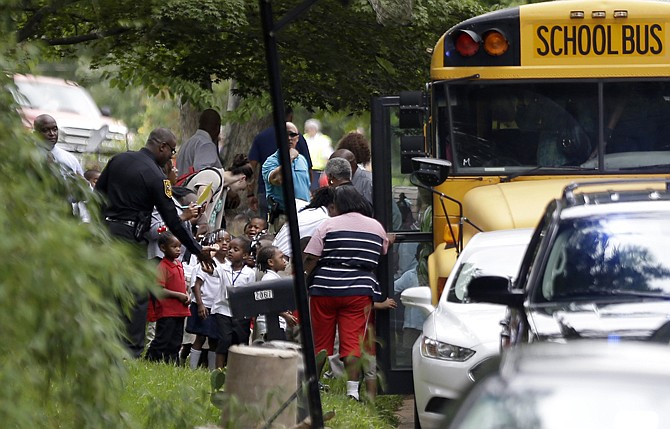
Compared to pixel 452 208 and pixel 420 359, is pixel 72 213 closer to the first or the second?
pixel 420 359

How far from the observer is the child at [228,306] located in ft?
38.6

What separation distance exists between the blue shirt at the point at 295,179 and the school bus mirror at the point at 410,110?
13.1 ft

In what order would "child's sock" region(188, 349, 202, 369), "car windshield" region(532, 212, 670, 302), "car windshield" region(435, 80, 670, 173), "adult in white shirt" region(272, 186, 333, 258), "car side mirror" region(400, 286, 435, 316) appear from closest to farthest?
"car windshield" region(532, 212, 670, 302) < "car side mirror" region(400, 286, 435, 316) < "car windshield" region(435, 80, 670, 173) < "child's sock" region(188, 349, 202, 369) < "adult in white shirt" region(272, 186, 333, 258)

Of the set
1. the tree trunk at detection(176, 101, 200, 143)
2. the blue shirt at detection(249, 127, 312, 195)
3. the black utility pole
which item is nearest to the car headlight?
the black utility pole

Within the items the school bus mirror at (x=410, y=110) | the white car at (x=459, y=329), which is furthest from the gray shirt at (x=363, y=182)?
the white car at (x=459, y=329)

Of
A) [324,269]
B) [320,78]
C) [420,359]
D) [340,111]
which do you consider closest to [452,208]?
[324,269]

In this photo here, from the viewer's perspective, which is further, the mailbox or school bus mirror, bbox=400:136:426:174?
school bus mirror, bbox=400:136:426:174

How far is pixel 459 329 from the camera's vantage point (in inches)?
340

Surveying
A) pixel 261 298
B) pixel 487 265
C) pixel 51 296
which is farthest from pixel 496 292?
pixel 51 296

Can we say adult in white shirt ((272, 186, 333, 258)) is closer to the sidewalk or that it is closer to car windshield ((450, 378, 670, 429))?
the sidewalk

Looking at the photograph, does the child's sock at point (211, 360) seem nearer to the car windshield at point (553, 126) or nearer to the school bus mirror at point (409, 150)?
the school bus mirror at point (409, 150)

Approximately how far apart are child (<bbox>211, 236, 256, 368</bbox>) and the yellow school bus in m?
1.42

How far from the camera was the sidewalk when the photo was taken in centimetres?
1088

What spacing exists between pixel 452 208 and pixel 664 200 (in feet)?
10.6
